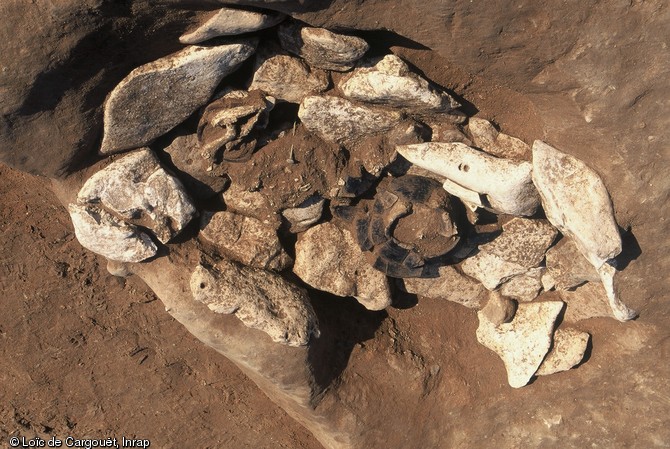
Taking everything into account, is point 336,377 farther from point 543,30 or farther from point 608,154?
point 543,30

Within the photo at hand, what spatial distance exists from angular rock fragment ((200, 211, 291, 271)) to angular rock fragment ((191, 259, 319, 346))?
0.30 feet

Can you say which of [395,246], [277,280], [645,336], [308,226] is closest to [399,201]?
[395,246]

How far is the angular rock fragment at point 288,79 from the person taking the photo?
3.29 meters

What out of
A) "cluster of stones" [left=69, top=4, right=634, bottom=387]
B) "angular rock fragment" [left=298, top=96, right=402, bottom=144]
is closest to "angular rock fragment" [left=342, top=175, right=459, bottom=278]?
"cluster of stones" [left=69, top=4, right=634, bottom=387]

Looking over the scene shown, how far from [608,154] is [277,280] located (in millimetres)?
2046

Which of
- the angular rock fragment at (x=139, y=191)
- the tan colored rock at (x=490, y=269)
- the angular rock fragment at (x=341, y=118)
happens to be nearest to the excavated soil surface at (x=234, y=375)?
the tan colored rock at (x=490, y=269)

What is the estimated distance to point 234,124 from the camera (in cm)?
330

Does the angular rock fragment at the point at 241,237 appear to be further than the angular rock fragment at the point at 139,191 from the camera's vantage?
Yes

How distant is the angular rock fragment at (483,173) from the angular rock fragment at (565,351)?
42.6 inches

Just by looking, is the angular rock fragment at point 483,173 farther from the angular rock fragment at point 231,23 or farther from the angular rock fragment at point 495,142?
the angular rock fragment at point 231,23

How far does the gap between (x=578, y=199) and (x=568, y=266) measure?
638 mm

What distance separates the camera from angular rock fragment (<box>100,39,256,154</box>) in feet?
10.3

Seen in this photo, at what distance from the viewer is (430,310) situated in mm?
4402

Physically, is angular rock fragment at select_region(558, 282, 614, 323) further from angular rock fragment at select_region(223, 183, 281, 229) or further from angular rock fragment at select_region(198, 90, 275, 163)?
angular rock fragment at select_region(198, 90, 275, 163)
